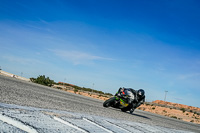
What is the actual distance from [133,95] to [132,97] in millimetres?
137

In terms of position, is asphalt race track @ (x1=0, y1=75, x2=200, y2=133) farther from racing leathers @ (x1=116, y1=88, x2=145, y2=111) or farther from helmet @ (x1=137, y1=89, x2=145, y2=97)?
helmet @ (x1=137, y1=89, x2=145, y2=97)

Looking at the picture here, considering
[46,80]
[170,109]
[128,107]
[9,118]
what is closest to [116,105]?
[128,107]

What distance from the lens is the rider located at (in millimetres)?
10633

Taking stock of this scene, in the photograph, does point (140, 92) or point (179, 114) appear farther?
point (179, 114)

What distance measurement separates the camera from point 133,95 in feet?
35.2

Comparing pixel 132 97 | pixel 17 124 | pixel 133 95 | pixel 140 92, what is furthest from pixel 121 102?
pixel 17 124

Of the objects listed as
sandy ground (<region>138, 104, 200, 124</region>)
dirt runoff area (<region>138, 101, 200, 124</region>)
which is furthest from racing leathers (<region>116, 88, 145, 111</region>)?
dirt runoff area (<region>138, 101, 200, 124</region>)

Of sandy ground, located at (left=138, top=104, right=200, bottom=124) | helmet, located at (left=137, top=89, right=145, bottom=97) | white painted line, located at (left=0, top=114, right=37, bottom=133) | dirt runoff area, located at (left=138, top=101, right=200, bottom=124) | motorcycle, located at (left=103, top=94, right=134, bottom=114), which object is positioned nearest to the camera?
white painted line, located at (left=0, top=114, right=37, bottom=133)

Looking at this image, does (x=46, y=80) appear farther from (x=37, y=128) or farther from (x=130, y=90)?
(x=37, y=128)

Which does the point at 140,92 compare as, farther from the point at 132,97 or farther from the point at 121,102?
the point at 121,102

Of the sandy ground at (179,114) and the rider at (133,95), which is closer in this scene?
the rider at (133,95)

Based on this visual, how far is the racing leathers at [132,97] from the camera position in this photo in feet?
34.9

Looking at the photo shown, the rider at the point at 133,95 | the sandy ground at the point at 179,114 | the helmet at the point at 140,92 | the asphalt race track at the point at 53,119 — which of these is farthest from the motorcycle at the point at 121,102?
the sandy ground at the point at 179,114

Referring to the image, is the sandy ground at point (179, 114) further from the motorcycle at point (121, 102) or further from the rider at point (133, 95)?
the motorcycle at point (121, 102)
